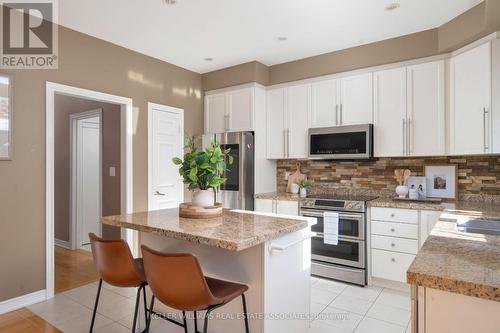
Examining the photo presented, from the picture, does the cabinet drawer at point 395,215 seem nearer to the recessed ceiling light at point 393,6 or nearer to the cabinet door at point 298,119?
the cabinet door at point 298,119

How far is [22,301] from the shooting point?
2.83 m

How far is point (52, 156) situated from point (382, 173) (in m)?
3.56

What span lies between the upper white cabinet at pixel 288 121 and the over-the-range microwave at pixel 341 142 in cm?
20

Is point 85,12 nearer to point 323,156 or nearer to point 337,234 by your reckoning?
point 323,156

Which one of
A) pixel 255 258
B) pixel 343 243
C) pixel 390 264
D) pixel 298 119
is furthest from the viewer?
pixel 298 119

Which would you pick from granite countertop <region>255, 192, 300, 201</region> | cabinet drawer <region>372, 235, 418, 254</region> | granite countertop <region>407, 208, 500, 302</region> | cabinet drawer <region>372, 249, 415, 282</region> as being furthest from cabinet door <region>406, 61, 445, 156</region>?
granite countertop <region>407, 208, 500, 302</region>

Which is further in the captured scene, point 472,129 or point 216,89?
point 216,89

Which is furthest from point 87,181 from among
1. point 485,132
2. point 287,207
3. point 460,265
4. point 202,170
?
point 485,132

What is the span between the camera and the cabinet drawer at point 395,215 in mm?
3057

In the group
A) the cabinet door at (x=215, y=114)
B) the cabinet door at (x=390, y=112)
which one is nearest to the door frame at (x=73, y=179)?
the cabinet door at (x=215, y=114)

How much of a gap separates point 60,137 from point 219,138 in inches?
103

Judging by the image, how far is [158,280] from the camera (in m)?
1.63

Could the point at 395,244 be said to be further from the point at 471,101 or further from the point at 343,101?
the point at 343,101

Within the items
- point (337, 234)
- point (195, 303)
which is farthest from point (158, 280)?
point (337, 234)
